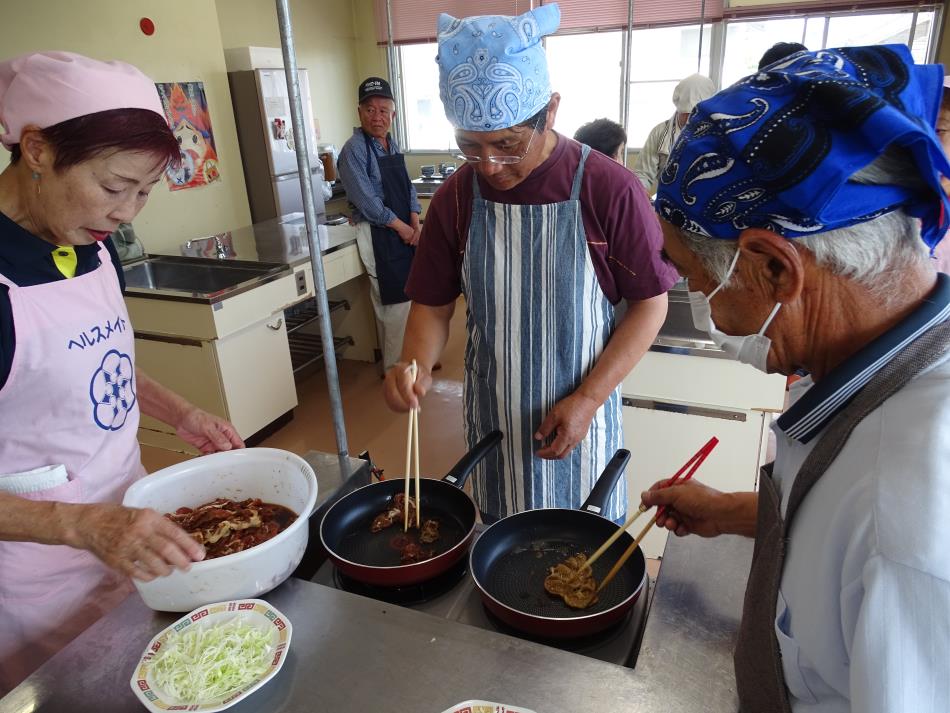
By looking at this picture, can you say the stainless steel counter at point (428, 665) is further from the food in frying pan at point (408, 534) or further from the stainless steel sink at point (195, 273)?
the stainless steel sink at point (195, 273)

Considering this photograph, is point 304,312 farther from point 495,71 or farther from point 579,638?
point 579,638

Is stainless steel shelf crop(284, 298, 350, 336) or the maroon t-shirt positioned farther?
stainless steel shelf crop(284, 298, 350, 336)

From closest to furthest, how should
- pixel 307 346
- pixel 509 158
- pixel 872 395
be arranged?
1. pixel 872 395
2. pixel 509 158
3. pixel 307 346

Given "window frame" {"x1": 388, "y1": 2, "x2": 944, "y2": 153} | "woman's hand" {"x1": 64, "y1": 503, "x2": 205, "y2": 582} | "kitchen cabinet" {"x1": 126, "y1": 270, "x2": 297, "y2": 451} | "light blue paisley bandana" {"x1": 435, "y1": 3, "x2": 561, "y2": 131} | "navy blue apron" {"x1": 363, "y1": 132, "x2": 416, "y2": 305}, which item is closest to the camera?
"woman's hand" {"x1": 64, "y1": 503, "x2": 205, "y2": 582}

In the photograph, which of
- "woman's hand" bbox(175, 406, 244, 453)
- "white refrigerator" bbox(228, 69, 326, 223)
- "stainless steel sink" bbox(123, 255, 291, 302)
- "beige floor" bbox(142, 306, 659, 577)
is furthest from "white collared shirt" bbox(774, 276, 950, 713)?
"white refrigerator" bbox(228, 69, 326, 223)

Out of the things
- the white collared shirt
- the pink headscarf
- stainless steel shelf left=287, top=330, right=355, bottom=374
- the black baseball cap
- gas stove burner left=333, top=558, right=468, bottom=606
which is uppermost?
the black baseball cap

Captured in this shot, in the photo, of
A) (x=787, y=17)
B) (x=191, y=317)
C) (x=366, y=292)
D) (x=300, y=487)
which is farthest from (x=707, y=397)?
(x=787, y=17)

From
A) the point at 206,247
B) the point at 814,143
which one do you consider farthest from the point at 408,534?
the point at 206,247

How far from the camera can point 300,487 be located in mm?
1133

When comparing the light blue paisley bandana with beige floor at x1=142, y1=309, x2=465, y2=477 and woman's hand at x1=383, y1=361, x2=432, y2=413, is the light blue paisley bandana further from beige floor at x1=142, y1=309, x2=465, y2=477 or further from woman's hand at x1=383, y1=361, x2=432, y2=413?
beige floor at x1=142, y1=309, x2=465, y2=477

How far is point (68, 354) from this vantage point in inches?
42.9

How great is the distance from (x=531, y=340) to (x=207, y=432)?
728mm

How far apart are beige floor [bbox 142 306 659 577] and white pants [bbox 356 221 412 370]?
27 centimetres

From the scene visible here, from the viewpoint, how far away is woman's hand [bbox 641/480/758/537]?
1.00 meters
